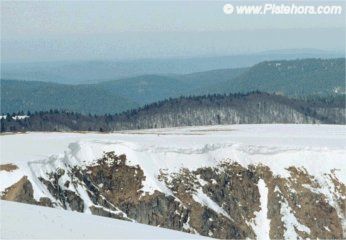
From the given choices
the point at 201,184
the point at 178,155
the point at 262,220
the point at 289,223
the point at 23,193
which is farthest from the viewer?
the point at 178,155

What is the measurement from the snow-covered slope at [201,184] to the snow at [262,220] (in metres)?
0.17

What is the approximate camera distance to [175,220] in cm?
9844

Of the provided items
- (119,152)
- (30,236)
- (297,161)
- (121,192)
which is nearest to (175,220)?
(121,192)

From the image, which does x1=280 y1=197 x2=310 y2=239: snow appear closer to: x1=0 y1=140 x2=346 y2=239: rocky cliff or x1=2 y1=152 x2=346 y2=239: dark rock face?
x1=0 y1=140 x2=346 y2=239: rocky cliff

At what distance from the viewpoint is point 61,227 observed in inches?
1206

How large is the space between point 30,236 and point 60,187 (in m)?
72.4

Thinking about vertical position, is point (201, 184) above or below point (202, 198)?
above

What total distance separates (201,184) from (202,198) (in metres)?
3.58

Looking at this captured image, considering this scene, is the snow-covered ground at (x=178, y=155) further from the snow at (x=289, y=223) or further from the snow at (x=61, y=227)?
the snow at (x=61, y=227)

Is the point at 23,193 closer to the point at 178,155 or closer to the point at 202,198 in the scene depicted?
the point at 202,198

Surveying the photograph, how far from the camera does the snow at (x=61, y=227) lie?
29.2 m

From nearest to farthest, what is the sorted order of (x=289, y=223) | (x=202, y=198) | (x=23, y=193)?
(x=23, y=193)
(x=289, y=223)
(x=202, y=198)

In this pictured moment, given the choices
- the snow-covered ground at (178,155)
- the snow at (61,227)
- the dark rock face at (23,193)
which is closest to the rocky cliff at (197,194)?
the dark rock face at (23,193)

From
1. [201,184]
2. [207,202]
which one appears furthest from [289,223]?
[201,184]
